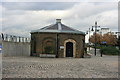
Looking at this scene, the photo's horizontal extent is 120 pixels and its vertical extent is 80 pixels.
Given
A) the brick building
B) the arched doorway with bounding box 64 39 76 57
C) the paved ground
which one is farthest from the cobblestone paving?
the arched doorway with bounding box 64 39 76 57

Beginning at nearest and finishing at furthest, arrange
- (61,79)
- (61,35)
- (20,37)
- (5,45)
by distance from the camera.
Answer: (61,79) < (5,45) < (61,35) < (20,37)

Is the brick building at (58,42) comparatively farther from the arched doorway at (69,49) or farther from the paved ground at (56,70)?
the paved ground at (56,70)

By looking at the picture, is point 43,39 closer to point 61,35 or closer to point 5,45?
point 61,35

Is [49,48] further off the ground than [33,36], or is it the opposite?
[33,36]

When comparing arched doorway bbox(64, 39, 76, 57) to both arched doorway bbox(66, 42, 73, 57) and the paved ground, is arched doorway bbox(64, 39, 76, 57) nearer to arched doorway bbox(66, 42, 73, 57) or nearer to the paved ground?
arched doorway bbox(66, 42, 73, 57)

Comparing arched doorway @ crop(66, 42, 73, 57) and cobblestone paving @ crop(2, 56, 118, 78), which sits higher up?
arched doorway @ crop(66, 42, 73, 57)

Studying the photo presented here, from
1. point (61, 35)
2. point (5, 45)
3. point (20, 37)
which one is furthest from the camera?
point (20, 37)

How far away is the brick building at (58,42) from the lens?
2955 cm

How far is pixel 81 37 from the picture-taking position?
101ft

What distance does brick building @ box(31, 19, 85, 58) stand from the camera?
29547 mm

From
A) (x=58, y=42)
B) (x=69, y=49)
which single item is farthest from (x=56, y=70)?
(x=69, y=49)

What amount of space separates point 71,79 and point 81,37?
829 inches

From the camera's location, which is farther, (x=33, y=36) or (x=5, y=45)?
(x=33, y=36)

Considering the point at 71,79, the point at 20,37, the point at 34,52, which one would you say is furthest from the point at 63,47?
the point at 71,79
